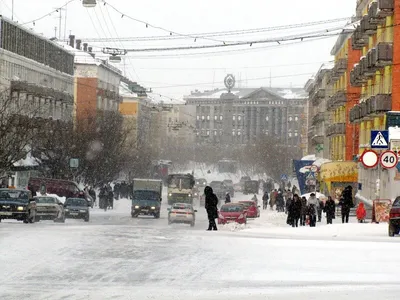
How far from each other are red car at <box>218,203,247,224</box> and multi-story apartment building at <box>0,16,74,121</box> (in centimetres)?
3515

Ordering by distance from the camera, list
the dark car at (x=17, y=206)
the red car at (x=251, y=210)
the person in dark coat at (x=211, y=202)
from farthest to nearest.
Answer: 1. the red car at (x=251, y=210)
2. the dark car at (x=17, y=206)
3. the person in dark coat at (x=211, y=202)

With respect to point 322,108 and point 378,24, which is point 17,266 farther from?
point 322,108

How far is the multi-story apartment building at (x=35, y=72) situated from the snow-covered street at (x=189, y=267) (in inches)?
2520

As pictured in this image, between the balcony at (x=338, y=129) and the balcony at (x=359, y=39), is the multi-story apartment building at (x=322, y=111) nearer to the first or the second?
the balcony at (x=338, y=129)

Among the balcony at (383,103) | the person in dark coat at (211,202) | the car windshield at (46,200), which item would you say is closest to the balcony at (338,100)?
the balcony at (383,103)

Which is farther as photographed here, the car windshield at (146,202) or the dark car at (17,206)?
the car windshield at (146,202)

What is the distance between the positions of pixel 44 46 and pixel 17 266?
10229 cm

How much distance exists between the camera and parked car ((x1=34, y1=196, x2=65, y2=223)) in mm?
50219

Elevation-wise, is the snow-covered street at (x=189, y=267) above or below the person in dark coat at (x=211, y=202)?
below

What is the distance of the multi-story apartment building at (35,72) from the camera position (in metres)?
99.4

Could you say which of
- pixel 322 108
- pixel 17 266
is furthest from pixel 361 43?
pixel 17 266

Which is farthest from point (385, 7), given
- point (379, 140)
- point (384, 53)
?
point (379, 140)

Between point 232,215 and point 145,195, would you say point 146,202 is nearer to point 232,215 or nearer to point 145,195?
point 145,195

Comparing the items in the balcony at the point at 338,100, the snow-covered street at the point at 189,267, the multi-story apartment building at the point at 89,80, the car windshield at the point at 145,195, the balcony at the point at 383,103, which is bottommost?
the snow-covered street at the point at 189,267
